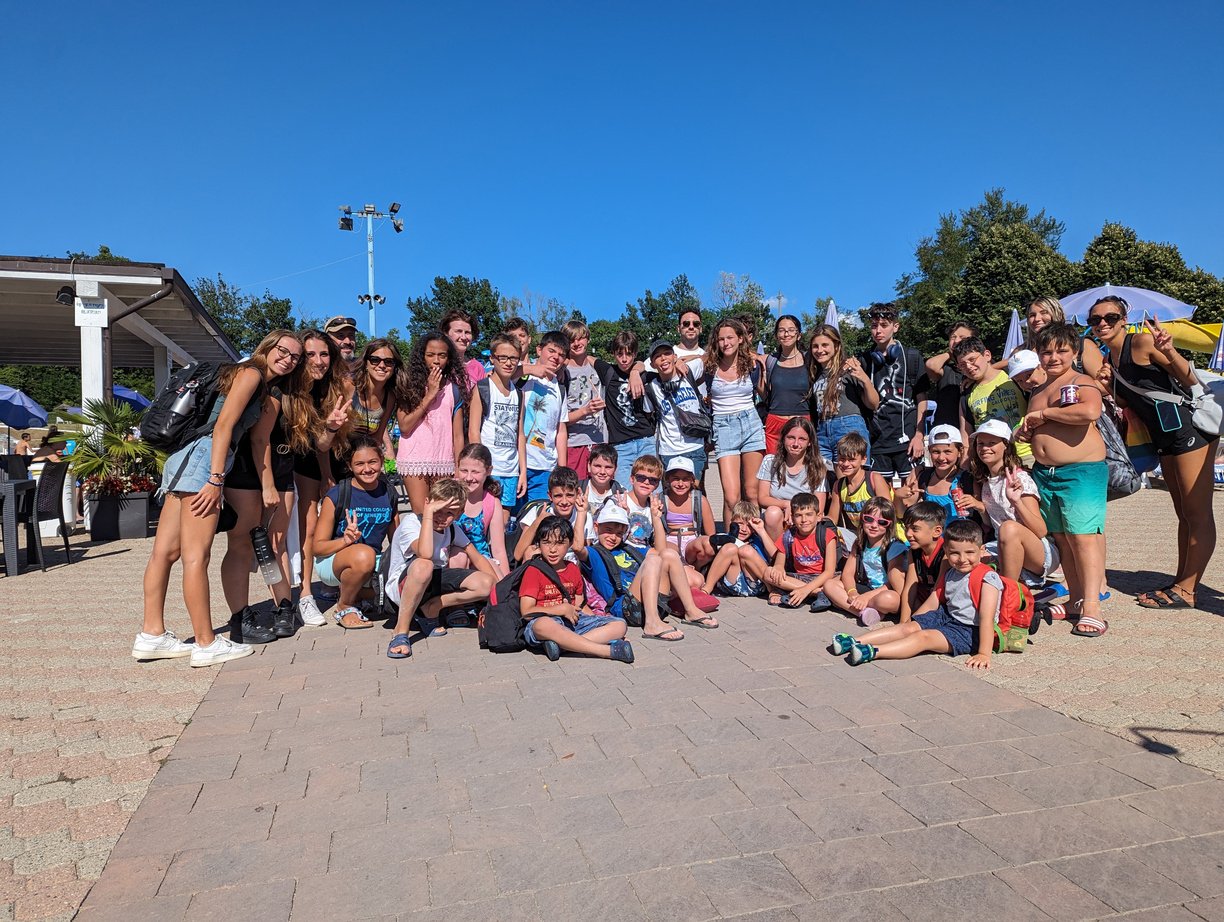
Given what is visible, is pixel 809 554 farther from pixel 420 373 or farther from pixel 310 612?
pixel 310 612

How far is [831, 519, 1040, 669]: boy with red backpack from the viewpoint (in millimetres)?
4387

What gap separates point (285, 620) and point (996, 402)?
509 centimetres

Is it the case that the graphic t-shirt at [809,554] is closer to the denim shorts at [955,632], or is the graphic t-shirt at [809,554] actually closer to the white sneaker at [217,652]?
the denim shorts at [955,632]

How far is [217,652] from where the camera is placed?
4.53 m

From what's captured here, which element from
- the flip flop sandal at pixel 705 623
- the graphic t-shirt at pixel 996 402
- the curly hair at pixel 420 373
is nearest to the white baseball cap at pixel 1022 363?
the graphic t-shirt at pixel 996 402

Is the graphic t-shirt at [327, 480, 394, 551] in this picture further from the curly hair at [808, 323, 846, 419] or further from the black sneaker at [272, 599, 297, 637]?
the curly hair at [808, 323, 846, 419]

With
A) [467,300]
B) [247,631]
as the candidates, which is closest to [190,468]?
[247,631]

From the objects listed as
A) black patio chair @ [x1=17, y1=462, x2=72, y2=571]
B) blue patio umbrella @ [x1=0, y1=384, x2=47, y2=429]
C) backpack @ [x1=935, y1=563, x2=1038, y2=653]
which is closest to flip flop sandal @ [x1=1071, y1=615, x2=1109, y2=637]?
backpack @ [x1=935, y1=563, x2=1038, y2=653]

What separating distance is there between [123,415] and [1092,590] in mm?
10468

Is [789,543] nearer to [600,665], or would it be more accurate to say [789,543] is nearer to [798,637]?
[798,637]

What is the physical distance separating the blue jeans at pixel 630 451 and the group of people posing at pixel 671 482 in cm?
2

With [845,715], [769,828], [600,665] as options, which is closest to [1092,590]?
[845,715]

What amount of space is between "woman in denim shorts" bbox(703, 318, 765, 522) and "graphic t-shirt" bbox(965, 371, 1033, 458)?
160 cm

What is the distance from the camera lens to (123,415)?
10109 mm
